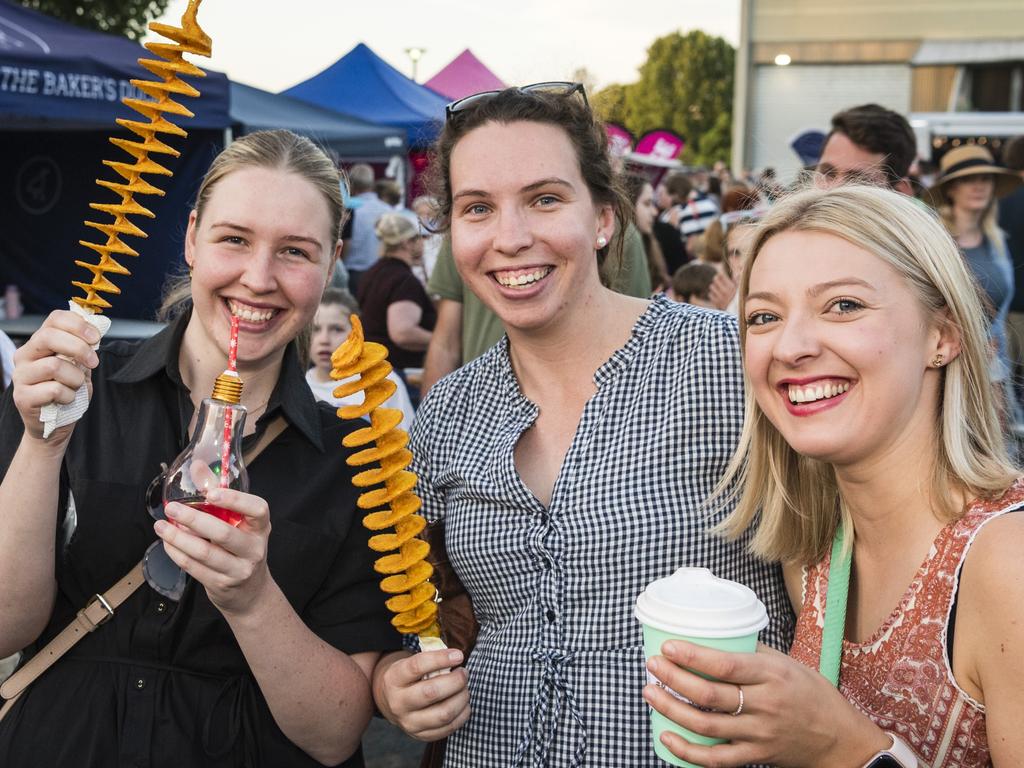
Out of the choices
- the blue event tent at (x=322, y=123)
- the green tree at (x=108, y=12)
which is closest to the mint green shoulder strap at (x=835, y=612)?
the blue event tent at (x=322, y=123)

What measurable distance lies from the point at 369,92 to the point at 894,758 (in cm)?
1429

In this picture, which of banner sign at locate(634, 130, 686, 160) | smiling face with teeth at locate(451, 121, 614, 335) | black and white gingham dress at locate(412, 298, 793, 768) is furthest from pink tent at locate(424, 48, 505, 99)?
black and white gingham dress at locate(412, 298, 793, 768)

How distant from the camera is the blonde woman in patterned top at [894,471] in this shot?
176 cm

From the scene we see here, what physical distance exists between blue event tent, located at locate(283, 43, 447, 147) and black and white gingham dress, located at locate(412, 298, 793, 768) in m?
11.7

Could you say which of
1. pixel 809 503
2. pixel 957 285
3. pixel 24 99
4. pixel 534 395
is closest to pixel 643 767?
pixel 809 503

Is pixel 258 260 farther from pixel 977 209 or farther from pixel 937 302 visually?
pixel 977 209

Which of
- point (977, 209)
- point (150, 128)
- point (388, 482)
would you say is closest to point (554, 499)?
point (388, 482)

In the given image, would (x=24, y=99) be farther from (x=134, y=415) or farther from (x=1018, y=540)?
(x=1018, y=540)

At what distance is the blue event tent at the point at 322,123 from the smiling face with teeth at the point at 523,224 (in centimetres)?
790

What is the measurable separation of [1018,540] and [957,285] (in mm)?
511

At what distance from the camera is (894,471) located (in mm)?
2047

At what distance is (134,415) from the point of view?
2457 mm

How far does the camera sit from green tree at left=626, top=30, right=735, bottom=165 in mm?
63781

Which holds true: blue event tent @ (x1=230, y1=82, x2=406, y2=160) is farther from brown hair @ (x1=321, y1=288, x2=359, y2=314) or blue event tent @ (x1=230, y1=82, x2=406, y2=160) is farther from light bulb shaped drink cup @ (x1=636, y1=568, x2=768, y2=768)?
light bulb shaped drink cup @ (x1=636, y1=568, x2=768, y2=768)
